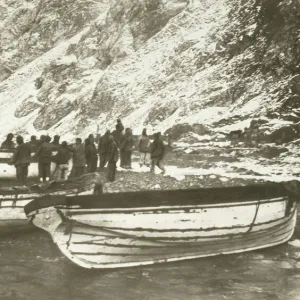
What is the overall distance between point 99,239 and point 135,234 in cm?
54

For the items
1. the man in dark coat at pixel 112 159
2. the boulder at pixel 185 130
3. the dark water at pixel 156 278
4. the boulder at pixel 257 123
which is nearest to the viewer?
the dark water at pixel 156 278

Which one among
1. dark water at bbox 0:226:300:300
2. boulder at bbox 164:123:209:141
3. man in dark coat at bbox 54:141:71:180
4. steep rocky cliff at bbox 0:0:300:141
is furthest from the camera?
steep rocky cliff at bbox 0:0:300:141

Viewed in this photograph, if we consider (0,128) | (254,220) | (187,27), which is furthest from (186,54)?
(254,220)

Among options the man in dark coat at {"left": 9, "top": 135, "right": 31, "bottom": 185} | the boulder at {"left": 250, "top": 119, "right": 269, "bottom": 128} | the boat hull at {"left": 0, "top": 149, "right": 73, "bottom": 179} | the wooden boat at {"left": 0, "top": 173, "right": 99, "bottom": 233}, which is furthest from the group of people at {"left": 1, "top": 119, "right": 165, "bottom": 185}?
the boulder at {"left": 250, "top": 119, "right": 269, "bottom": 128}

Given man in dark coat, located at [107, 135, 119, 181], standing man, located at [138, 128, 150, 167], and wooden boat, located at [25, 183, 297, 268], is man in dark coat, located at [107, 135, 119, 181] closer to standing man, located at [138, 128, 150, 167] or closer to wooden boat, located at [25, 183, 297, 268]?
standing man, located at [138, 128, 150, 167]

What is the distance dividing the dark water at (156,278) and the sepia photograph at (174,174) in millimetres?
27

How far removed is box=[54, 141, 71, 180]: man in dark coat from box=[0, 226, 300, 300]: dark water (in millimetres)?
2834

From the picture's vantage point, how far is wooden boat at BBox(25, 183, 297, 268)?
289 inches

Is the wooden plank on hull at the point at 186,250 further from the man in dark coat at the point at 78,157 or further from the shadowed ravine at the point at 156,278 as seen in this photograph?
the man in dark coat at the point at 78,157

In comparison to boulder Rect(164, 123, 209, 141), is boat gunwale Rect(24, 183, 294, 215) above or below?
below

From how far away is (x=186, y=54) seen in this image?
30078 mm

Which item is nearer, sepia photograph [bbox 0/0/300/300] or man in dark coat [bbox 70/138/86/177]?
sepia photograph [bbox 0/0/300/300]

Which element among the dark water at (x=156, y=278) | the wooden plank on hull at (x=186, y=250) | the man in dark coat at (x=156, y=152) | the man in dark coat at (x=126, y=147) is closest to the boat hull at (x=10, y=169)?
the man in dark coat at (x=126, y=147)

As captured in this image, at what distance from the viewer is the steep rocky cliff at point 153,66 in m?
23.9
